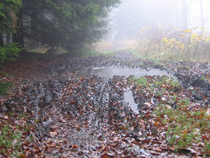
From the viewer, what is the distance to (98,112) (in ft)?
16.7

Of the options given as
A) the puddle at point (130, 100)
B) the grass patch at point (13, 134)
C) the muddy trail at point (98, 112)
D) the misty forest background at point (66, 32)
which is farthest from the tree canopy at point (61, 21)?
the grass patch at point (13, 134)

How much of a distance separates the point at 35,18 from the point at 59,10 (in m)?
2.44

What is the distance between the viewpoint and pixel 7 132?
137 inches

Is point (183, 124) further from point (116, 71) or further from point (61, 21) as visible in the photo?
point (61, 21)

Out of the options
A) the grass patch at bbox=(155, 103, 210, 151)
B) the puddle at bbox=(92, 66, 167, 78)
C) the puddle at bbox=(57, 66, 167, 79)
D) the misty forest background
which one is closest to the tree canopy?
the misty forest background

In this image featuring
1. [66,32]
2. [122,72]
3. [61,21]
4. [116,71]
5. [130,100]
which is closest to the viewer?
[130,100]

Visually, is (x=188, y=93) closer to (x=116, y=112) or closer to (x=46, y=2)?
(x=116, y=112)

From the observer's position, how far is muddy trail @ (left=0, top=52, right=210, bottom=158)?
3316mm

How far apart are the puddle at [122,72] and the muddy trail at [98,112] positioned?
2.75 feet

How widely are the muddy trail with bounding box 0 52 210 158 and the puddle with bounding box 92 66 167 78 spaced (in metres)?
0.84

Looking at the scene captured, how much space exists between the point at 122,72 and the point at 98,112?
184 inches

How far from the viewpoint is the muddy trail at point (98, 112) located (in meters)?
3.32

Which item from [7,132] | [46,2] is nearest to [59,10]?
[46,2]

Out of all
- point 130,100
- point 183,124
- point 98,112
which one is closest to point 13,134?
point 98,112
